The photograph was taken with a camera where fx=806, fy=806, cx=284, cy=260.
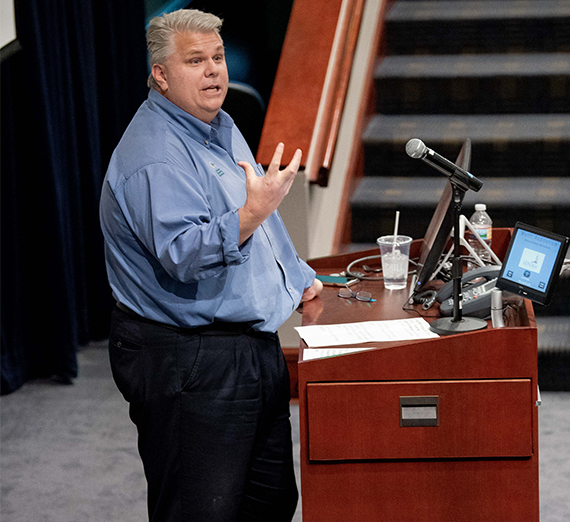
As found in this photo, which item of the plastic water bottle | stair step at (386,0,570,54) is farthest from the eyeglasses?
stair step at (386,0,570,54)

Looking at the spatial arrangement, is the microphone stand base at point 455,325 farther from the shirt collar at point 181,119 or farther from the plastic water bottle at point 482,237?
the shirt collar at point 181,119

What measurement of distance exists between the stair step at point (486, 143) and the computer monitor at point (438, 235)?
1700 mm

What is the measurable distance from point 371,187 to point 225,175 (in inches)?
79.6

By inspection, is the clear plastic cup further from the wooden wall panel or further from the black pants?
the wooden wall panel

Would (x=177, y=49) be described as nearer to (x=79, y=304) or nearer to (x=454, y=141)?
(x=454, y=141)

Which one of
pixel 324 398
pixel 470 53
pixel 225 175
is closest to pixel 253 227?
pixel 225 175

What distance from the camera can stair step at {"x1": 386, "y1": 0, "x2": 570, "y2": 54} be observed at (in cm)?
414

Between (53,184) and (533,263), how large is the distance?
264 cm

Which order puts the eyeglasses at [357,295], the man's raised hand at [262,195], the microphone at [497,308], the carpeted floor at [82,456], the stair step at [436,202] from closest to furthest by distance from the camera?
the man's raised hand at [262,195], the microphone at [497,308], the eyeglasses at [357,295], the carpeted floor at [82,456], the stair step at [436,202]

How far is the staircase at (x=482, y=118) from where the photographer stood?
11.5 ft

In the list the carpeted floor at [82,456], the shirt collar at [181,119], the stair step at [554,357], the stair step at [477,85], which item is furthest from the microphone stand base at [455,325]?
the stair step at [477,85]

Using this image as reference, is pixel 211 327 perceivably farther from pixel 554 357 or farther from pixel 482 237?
pixel 554 357

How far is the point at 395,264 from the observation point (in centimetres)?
227

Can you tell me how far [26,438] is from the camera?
3.21 metres
